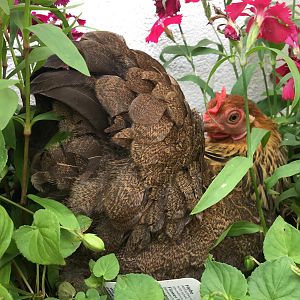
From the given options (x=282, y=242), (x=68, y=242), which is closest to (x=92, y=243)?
(x=68, y=242)

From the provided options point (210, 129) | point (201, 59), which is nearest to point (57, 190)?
point (210, 129)

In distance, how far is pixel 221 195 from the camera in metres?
0.79

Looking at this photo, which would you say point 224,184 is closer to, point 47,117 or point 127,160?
point 127,160

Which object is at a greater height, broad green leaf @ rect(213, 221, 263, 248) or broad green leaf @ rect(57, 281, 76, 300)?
broad green leaf @ rect(213, 221, 263, 248)

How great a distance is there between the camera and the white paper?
2.89 feet

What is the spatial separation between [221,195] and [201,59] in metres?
0.92

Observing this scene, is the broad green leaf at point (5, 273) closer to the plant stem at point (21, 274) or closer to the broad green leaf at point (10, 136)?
the plant stem at point (21, 274)

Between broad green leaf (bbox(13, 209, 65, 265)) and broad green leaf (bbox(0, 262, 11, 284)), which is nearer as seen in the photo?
broad green leaf (bbox(13, 209, 65, 265))

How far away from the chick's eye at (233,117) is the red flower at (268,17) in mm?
223

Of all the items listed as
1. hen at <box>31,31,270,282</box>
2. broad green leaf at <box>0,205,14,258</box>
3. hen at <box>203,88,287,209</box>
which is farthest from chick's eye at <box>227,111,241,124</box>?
broad green leaf at <box>0,205,14,258</box>

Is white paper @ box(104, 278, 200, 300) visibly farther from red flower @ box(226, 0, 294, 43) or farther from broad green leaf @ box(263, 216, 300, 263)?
red flower @ box(226, 0, 294, 43)

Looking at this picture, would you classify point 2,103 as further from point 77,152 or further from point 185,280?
point 185,280

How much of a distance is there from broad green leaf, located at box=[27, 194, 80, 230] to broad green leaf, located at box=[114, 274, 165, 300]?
126mm

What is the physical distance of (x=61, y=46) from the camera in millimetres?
770
